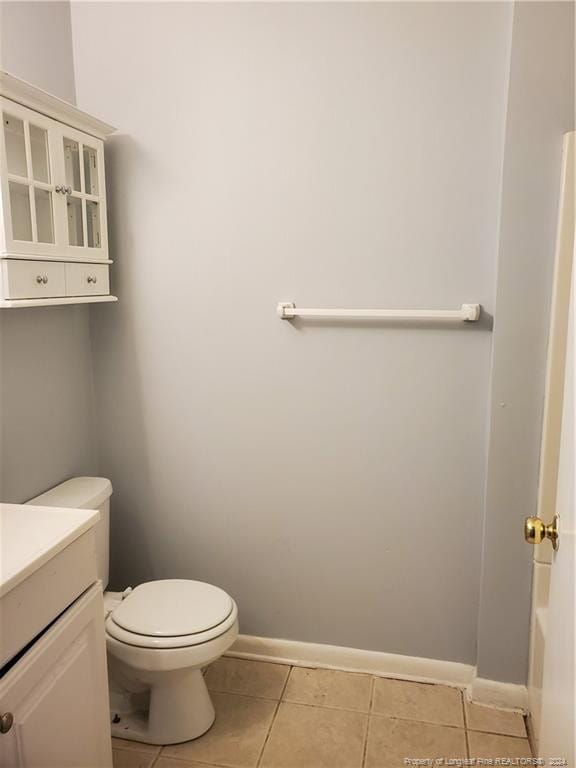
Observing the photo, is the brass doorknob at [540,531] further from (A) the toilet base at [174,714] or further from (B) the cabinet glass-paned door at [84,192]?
(B) the cabinet glass-paned door at [84,192]

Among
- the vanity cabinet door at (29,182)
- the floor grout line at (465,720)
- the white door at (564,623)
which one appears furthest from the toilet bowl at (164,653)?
the vanity cabinet door at (29,182)

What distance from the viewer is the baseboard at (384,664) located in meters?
1.86

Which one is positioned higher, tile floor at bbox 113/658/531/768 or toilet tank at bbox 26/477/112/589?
toilet tank at bbox 26/477/112/589

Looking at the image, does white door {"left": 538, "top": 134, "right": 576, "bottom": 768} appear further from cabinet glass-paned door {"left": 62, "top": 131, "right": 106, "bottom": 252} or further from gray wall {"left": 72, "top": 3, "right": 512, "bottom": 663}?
cabinet glass-paned door {"left": 62, "top": 131, "right": 106, "bottom": 252}

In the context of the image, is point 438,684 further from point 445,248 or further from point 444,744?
point 445,248

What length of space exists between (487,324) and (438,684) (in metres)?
1.17

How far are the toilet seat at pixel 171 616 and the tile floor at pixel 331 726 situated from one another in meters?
0.35

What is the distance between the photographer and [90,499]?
1.84 metres

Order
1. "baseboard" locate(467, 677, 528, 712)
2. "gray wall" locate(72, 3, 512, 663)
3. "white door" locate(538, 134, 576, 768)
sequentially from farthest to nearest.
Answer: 1. "baseboard" locate(467, 677, 528, 712)
2. "gray wall" locate(72, 3, 512, 663)
3. "white door" locate(538, 134, 576, 768)

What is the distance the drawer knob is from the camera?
3.43 feet

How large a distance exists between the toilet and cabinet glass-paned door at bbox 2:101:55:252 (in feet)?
2.53

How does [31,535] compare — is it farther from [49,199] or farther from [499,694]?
[499,694]

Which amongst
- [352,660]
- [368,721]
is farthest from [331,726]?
[352,660]

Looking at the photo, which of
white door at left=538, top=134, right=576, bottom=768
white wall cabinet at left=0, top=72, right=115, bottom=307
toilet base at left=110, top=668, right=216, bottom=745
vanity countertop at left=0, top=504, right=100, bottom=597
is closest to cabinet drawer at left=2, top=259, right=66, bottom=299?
white wall cabinet at left=0, top=72, right=115, bottom=307
